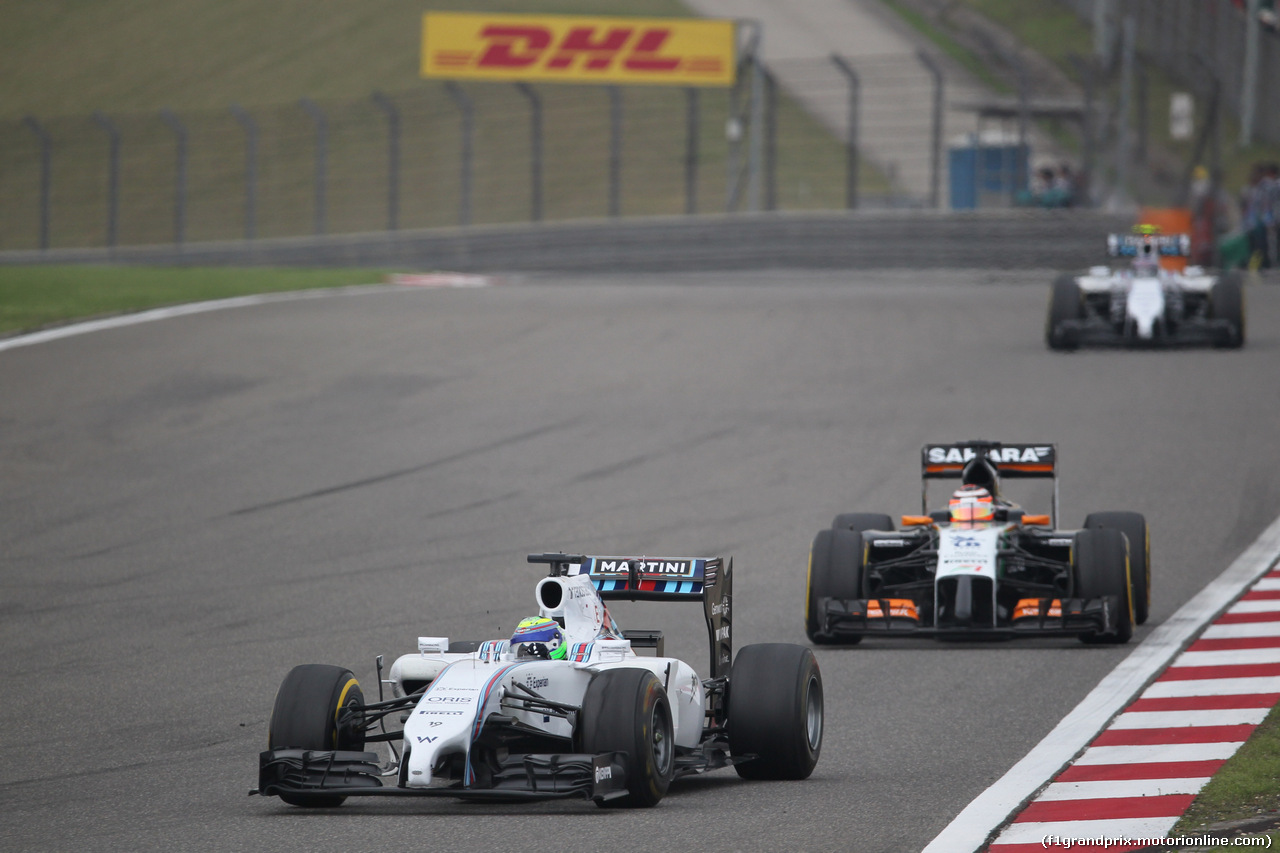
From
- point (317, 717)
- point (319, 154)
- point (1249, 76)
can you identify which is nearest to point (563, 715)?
point (317, 717)

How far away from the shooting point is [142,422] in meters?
18.1

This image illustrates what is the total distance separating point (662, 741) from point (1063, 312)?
635 inches

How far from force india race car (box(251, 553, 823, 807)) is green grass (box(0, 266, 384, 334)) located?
16.7 metres

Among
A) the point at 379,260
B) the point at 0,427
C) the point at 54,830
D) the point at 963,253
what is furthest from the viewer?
the point at 379,260

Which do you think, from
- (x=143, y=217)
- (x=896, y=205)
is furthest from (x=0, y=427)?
(x=143, y=217)

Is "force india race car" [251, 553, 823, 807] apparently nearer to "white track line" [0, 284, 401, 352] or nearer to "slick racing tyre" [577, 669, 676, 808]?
"slick racing tyre" [577, 669, 676, 808]

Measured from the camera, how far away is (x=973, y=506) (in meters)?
11.2

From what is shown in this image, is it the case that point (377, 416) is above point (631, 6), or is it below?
below

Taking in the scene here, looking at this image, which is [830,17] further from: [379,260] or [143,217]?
[379,260]

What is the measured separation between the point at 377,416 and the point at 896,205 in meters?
23.2

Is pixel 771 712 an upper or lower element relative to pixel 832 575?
lower

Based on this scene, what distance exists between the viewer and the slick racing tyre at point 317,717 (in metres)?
6.89

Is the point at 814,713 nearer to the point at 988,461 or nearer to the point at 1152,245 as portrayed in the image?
the point at 988,461

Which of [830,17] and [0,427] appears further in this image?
[830,17]
